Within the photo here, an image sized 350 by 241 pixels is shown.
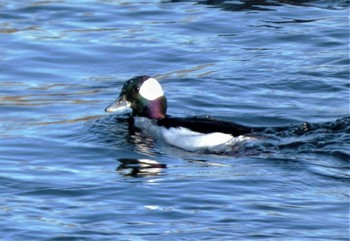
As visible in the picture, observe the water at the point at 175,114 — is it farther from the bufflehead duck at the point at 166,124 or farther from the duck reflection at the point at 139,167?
the bufflehead duck at the point at 166,124

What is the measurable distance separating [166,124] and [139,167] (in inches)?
54.1

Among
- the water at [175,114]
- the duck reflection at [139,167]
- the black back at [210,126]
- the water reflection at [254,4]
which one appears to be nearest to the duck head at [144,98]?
the water at [175,114]

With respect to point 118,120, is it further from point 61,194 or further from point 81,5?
point 81,5

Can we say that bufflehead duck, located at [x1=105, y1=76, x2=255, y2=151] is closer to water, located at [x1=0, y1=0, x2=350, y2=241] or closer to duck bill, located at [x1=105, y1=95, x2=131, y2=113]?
duck bill, located at [x1=105, y1=95, x2=131, y2=113]

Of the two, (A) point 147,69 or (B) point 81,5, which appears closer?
(A) point 147,69

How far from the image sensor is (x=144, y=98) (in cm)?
1387

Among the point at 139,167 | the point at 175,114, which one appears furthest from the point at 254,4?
the point at 139,167

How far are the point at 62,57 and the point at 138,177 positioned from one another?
5.29 m

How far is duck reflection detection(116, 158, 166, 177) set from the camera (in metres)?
11.6

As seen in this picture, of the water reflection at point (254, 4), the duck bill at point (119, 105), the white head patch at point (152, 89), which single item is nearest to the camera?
the duck bill at point (119, 105)

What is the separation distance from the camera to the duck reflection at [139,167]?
11.6m

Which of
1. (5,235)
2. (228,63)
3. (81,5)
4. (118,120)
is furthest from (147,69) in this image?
(5,235)

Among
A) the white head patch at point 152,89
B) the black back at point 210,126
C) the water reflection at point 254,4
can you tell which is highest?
the water reflection at point 254,4

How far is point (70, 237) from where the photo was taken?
9531 mm
